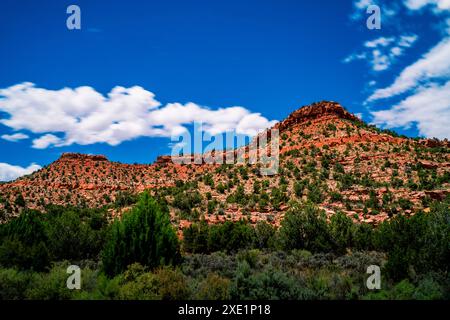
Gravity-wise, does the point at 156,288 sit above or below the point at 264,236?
below

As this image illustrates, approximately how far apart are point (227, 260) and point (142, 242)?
4918mm

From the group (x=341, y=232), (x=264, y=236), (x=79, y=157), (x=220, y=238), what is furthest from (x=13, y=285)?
(x=79, y=157)

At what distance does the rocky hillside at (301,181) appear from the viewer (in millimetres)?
30234

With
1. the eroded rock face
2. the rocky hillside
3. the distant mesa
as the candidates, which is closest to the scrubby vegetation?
the rocky hillside

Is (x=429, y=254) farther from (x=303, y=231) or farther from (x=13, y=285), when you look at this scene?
(x=13, y=285)

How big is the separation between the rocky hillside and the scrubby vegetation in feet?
22.4

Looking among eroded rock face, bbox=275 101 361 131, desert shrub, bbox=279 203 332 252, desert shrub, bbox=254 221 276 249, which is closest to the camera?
desert shrub, bbox=279 203 332 252

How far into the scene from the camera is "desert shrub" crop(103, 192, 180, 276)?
1360 cm

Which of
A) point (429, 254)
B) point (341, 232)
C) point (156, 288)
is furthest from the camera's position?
point (341, 232)

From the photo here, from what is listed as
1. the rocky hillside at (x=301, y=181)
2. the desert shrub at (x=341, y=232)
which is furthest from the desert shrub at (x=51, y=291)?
the rocky hillside at (x=301, y=181)

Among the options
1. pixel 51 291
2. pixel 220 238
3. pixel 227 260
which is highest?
pixel 220 238

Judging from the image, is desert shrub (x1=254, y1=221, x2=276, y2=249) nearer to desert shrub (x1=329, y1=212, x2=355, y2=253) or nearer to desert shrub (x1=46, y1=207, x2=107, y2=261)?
desert shrub (x1=329, y1=212, x2=355, y2=253)

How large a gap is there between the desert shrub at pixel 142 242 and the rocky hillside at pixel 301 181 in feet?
44.3

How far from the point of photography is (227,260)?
1731 cm
